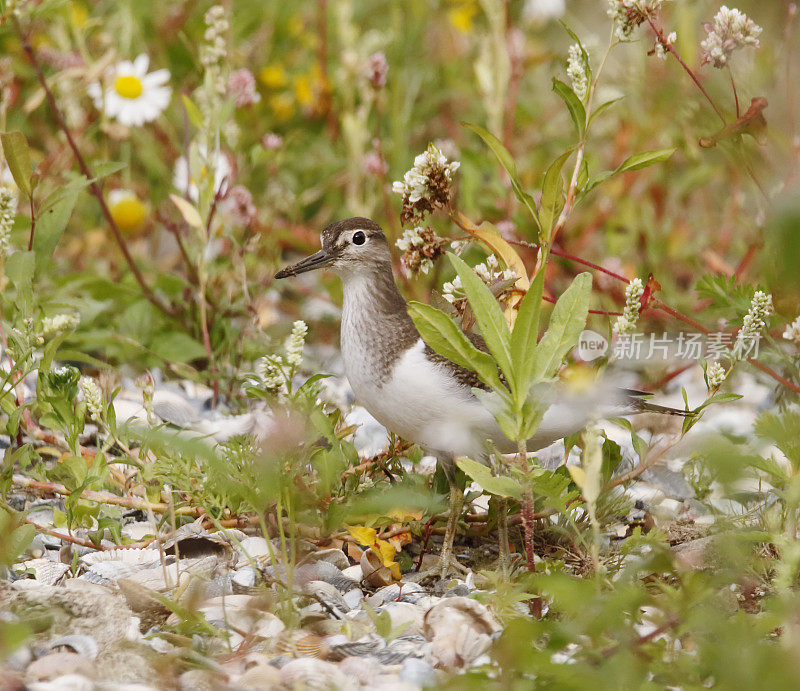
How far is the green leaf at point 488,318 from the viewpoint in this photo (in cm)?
233

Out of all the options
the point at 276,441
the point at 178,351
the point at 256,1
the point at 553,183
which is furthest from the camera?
the point at 256,1

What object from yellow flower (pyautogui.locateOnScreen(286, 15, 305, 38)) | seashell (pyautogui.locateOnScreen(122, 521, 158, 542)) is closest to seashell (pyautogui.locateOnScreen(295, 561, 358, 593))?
seashell (pyautogui.locateOnScreen(122, 521, 158, 542))

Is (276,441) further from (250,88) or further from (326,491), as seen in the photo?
(250,88)

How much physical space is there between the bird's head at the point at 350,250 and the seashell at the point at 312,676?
61.0 inches

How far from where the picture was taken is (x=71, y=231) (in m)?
5.21

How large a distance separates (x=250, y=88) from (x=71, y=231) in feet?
5.22

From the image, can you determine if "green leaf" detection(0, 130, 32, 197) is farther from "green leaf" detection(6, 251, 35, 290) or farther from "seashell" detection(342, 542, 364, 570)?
"seashell" detection(342, 542, 364, 570)

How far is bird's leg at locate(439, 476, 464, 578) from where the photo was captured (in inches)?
109

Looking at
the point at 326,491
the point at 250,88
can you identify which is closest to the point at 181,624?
the point at 326,491

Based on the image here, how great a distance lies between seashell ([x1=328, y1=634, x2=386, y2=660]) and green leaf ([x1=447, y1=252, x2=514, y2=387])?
661 millimetres

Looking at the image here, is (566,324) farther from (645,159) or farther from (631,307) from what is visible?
(645,159)

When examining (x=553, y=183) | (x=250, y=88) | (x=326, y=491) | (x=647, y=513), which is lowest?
(x=647, y=513)

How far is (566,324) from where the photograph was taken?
7.92 feet

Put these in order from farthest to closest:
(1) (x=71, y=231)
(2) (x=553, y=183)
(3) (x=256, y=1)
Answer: (3) (x=256, y=1) → (1) (x=71, y=231) → (2) (x=553, y=183)
